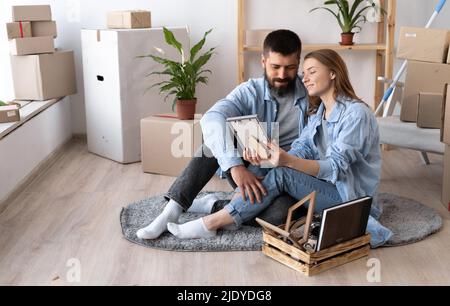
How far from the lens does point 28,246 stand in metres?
2.67

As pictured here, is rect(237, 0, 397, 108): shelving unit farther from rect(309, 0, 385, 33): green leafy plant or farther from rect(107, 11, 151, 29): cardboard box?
rect(107, 11, 151, 29): cardboard box

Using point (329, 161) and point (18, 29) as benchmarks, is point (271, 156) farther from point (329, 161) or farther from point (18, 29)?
point (18, 29)

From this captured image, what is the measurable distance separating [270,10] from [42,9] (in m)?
1.42

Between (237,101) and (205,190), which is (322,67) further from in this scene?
(205,190)

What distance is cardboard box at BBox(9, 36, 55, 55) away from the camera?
12.8 ft

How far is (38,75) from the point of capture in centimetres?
399

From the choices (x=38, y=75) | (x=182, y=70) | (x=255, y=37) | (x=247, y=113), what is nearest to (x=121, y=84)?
(x=182, y=70)

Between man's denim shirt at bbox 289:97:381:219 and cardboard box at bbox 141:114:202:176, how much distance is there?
3.48 feet

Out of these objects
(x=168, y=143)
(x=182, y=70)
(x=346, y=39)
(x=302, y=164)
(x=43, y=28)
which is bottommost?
(x=168, y=143)

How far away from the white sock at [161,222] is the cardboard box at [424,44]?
165 centimetres

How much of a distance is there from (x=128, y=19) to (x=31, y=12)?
59cm
